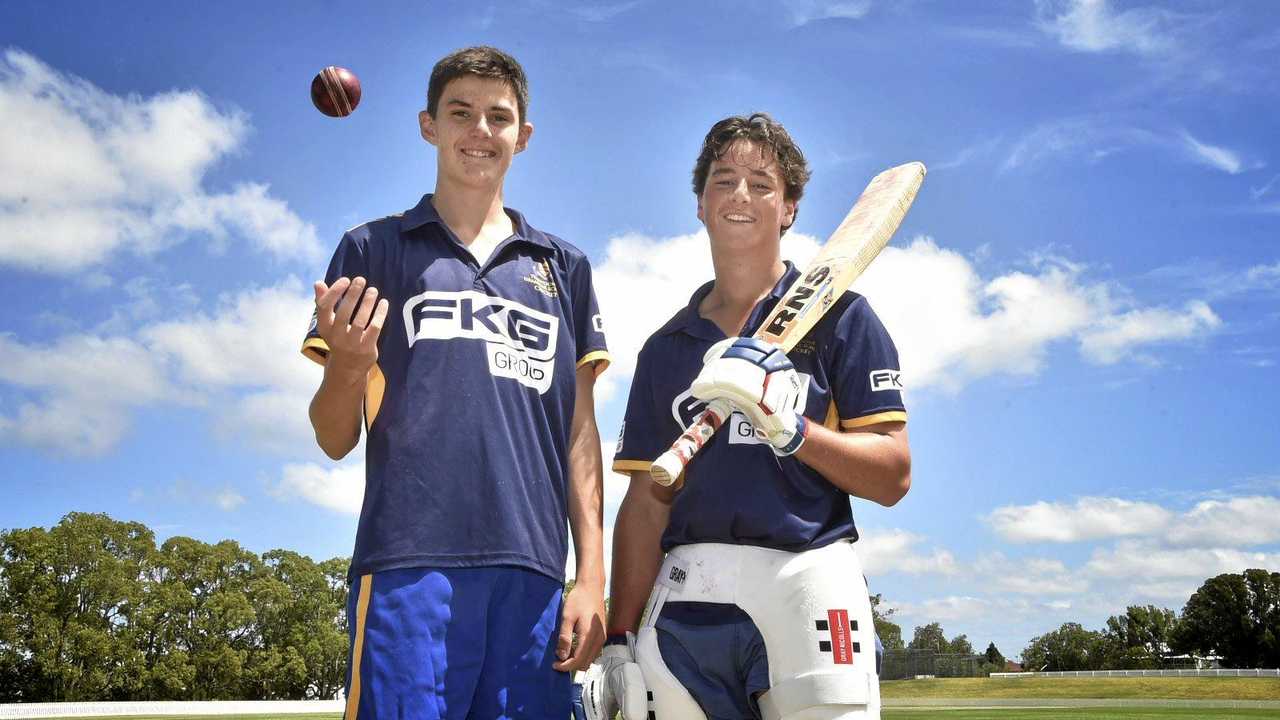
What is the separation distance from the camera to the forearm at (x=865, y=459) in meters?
3.08

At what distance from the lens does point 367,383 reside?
10.4 ft

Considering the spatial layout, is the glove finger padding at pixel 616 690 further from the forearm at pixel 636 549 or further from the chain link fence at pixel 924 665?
the chain link fence at pixel 924 665

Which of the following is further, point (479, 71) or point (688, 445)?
point (479, 71)

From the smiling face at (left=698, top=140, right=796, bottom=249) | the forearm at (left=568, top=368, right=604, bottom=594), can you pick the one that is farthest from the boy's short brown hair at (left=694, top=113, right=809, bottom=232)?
the forearm at (left=568, top=368, right=604, bottom=594)

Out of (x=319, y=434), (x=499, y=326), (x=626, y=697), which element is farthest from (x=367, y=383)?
(x=626, y=697)

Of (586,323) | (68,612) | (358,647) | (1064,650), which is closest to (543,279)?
(586,323)

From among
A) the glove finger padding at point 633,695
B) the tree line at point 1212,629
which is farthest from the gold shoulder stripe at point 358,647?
the tree line at point 1212,629

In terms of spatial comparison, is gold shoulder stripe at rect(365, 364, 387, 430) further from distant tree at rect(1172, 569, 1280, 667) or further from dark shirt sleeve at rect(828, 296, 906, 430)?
distant tree at rect(1172, 569, 1280, 667)

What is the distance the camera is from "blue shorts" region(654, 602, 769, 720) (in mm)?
3082

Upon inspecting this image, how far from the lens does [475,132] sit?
3.45m

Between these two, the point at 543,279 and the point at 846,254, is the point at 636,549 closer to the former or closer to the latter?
the point at 543,279

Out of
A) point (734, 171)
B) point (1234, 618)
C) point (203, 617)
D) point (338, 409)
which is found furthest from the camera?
point (1234, 618)

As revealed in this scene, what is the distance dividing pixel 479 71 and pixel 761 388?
1534 mm

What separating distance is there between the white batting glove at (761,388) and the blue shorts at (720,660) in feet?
1.84
